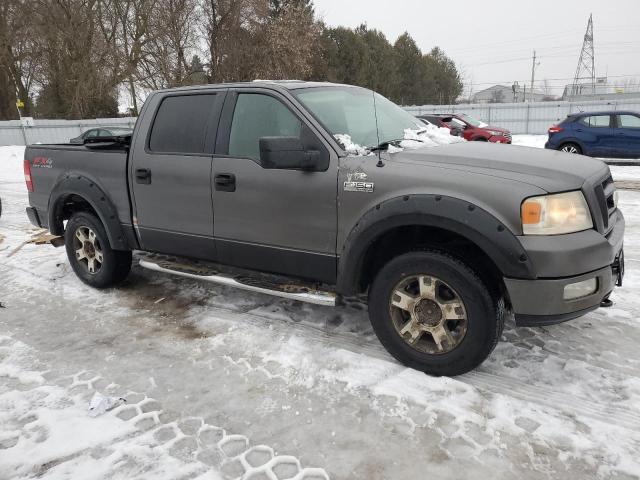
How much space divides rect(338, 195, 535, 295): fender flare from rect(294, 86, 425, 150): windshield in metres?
0.59

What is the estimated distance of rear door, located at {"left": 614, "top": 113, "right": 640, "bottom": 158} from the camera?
507 inches

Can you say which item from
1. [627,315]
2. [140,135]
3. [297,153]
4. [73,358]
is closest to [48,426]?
[73,358]

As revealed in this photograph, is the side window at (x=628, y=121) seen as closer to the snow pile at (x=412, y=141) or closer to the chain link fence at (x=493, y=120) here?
the snow pile at (x=412, y=141)

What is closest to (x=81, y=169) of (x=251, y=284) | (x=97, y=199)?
(x=97, y=199)

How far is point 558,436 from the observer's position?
2617 mm

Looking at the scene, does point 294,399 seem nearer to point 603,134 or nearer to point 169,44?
point 603,134

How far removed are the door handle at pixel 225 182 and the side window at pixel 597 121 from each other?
1257cm

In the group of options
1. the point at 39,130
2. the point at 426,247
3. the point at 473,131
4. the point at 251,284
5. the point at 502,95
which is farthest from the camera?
the point at 502,95

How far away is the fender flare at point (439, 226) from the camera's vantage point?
277 centimetres

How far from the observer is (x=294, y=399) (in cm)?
302

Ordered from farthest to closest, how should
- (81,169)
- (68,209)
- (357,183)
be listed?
(68,209) → (81,169) → (357,183)

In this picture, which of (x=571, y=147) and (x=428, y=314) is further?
(x=571, y=147)

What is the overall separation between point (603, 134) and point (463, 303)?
12.5 meters

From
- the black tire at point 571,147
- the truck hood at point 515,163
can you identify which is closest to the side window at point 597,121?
the black tire at point 571,147
